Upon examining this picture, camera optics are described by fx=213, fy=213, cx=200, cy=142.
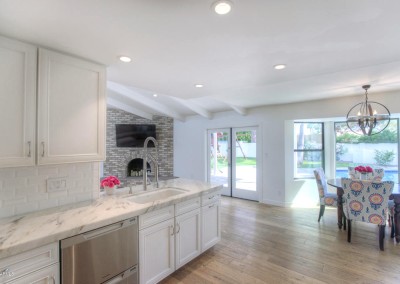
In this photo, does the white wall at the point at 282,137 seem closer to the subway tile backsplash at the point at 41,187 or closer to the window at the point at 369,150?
the window at the point at 369,150

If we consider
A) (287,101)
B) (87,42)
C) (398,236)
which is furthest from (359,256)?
(87,42)

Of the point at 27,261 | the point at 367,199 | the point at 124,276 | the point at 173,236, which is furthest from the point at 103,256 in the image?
the point at 367,199

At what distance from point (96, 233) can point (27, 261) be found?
412 mm

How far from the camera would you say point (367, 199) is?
294 centimetres

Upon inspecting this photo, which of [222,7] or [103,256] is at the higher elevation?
[222,7]

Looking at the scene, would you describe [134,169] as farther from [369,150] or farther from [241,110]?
[369,150]

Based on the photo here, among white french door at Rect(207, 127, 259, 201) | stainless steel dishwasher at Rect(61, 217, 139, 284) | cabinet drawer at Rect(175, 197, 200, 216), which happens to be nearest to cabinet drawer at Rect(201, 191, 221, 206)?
cabinet drawer at Rect(175, 197, 200, 216)

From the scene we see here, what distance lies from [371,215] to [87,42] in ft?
12.9

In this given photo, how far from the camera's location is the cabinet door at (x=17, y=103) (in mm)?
1498

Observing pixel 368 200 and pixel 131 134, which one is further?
pixel 131 134

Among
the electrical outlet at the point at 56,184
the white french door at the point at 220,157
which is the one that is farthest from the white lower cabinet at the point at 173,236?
the white french door at the point at 220,157

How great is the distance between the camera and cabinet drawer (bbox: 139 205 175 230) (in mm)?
1957

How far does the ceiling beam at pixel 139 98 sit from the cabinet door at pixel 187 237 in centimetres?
369

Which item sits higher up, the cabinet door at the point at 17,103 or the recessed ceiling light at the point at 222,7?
the recessed ceiling light at the point at 222,7
